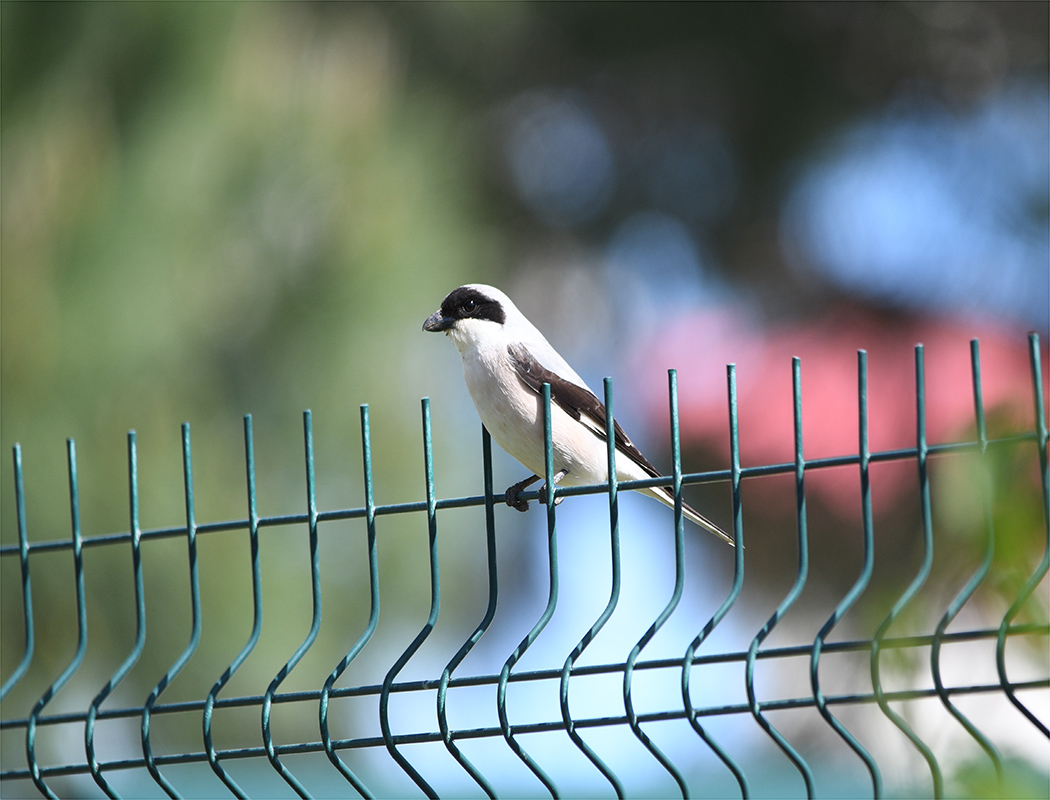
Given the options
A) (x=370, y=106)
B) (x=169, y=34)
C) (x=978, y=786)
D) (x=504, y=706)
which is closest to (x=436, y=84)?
(x=370, y=106)

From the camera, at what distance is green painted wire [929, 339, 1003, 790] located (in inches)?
36.0

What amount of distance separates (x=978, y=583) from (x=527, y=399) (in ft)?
6.01

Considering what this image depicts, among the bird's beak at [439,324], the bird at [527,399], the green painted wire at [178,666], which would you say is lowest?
the green painted wire at [178,666]

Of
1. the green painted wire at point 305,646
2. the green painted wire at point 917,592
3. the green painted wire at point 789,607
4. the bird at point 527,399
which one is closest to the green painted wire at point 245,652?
the green painted wire at point 305,646

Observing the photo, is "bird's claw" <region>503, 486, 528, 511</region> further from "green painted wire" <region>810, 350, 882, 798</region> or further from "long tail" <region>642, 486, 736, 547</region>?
"green painted wire" <region>810, 350, 882, 798</region>

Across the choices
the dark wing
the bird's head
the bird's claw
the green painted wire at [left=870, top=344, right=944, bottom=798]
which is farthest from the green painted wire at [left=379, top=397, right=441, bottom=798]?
the bird's head

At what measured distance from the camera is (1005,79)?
7.54 meters

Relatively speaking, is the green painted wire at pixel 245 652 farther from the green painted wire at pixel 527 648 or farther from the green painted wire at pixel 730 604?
the green painted wire at pixel 730 604

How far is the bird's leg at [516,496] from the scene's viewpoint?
8.53ft

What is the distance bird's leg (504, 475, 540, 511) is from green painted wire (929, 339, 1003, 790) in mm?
1086

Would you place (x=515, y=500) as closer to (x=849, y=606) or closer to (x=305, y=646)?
(x=305, y=646)

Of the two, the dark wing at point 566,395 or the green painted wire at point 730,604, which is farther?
the dark wing at point 566,395

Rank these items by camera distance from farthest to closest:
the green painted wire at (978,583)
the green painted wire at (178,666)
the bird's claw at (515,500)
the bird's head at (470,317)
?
the bird's head at (470,317), the bird's claw at (515,500), the green painted wire at (178,666), the green painted wire at (978,583)

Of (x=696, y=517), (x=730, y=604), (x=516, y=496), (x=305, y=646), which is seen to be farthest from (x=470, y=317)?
(x=730, y=604)
